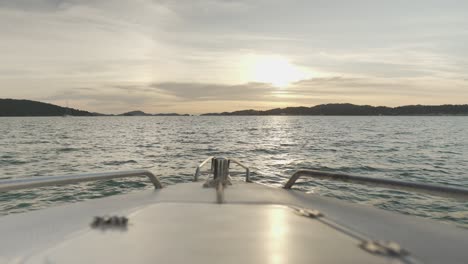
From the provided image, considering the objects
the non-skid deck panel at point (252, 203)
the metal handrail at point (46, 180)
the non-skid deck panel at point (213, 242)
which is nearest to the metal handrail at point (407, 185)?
the non-skid deck panel at point (252, 203)

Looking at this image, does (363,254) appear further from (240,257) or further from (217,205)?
(217,205)

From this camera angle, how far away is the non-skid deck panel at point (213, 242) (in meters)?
1.75

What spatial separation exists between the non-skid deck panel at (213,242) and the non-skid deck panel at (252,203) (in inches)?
9.9

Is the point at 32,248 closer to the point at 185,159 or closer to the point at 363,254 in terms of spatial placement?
the point at 363,254

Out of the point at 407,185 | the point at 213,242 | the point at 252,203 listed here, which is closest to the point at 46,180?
the point at 213,242

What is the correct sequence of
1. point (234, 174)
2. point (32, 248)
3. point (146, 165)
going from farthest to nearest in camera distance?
1. point (146, 165)
2. point (234, 174)
3. point (32, 248)

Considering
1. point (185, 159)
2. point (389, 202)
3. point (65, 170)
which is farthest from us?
point (185, 159)

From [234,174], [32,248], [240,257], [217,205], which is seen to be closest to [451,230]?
[240,257]

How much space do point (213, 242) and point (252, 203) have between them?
3.17ft

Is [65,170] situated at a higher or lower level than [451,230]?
lower

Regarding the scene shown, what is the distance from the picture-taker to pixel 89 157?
59.8ft

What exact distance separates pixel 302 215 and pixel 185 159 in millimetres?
15450

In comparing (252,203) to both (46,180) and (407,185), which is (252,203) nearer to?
(407,185)

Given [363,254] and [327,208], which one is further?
[327,208]
